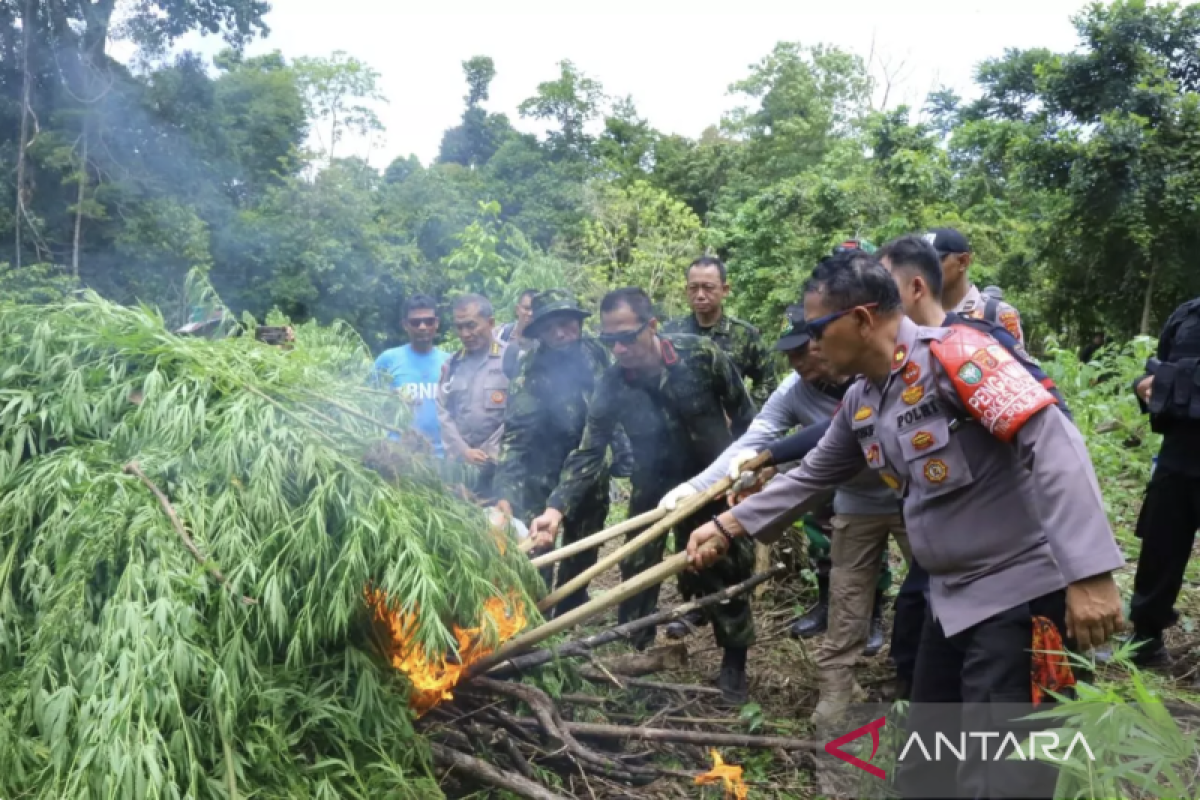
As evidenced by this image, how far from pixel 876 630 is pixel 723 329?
183 centimetres

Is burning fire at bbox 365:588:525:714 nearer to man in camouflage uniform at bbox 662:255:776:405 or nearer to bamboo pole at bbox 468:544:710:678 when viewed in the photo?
bamboo pole at bbox 468:544:710:678

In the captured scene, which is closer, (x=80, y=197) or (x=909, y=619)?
(x=909, y=619)

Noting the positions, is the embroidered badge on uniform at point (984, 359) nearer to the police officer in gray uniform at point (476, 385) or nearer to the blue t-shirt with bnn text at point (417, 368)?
the police officer in gray uniform at point (476, 385)

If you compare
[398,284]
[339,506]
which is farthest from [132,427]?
[398,284]

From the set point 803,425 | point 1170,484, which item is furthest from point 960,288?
point 1170,484

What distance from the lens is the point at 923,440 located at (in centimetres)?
224

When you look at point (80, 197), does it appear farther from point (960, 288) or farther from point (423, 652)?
point (960, 288)

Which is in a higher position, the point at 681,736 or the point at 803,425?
the point at 803,425

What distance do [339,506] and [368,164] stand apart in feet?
72.9

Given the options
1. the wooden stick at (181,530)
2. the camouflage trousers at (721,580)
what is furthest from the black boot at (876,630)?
the wooden stick at (181,530)

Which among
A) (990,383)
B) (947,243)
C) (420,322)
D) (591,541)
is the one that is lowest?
(591,541)

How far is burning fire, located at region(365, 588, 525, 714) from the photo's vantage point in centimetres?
270

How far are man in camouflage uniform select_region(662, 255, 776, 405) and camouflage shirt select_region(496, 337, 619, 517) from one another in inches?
25.5

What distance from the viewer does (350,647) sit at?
104 inches
